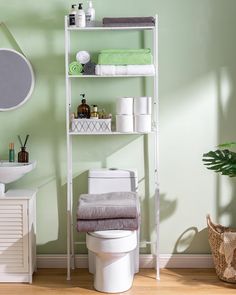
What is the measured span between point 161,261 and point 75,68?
162 centimetres

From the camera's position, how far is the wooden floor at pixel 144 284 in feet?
11.3

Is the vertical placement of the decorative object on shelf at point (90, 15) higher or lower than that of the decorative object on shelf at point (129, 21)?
higher

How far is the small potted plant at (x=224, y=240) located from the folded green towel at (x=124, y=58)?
0.79 m

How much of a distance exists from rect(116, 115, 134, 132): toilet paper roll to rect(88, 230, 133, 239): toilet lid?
0.73 m

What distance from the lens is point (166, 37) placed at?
3.78 metres

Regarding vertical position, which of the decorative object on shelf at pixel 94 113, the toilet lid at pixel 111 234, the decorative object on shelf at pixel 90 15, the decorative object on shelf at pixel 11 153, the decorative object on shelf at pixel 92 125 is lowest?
the toilet lid at pixel 111 234

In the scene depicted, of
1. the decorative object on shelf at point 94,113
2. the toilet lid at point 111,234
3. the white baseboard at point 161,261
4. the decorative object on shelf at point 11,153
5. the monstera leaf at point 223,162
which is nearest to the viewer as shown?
the toilet lid at point 111,234

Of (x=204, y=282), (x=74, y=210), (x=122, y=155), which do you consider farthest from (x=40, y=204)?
(x=204, y=282)

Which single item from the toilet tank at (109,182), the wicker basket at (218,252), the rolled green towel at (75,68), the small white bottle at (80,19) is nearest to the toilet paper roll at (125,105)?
the rolled green towel at (75,68)

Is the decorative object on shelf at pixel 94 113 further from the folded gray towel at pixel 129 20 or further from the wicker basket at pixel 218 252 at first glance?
the wicker basket at pixel 218 252

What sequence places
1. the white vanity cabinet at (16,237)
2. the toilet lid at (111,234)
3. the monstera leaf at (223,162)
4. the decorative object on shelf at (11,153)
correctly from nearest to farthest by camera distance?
the toilet lid at (111,234), the monstera leaf at (223,162), the white vanity cabinet at (16,237), the decorative object on shelf at (11,153)

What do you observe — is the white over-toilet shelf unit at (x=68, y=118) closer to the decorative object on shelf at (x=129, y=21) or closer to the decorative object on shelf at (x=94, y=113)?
the decorative object on shelf at (x=129, y=21)

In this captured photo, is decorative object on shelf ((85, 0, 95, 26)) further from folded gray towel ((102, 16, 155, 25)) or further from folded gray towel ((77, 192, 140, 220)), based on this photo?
folded gray towel ((77, 192, 140, 220))

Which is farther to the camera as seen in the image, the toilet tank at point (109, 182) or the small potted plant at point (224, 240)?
the toilet tank at point (109, 182)
